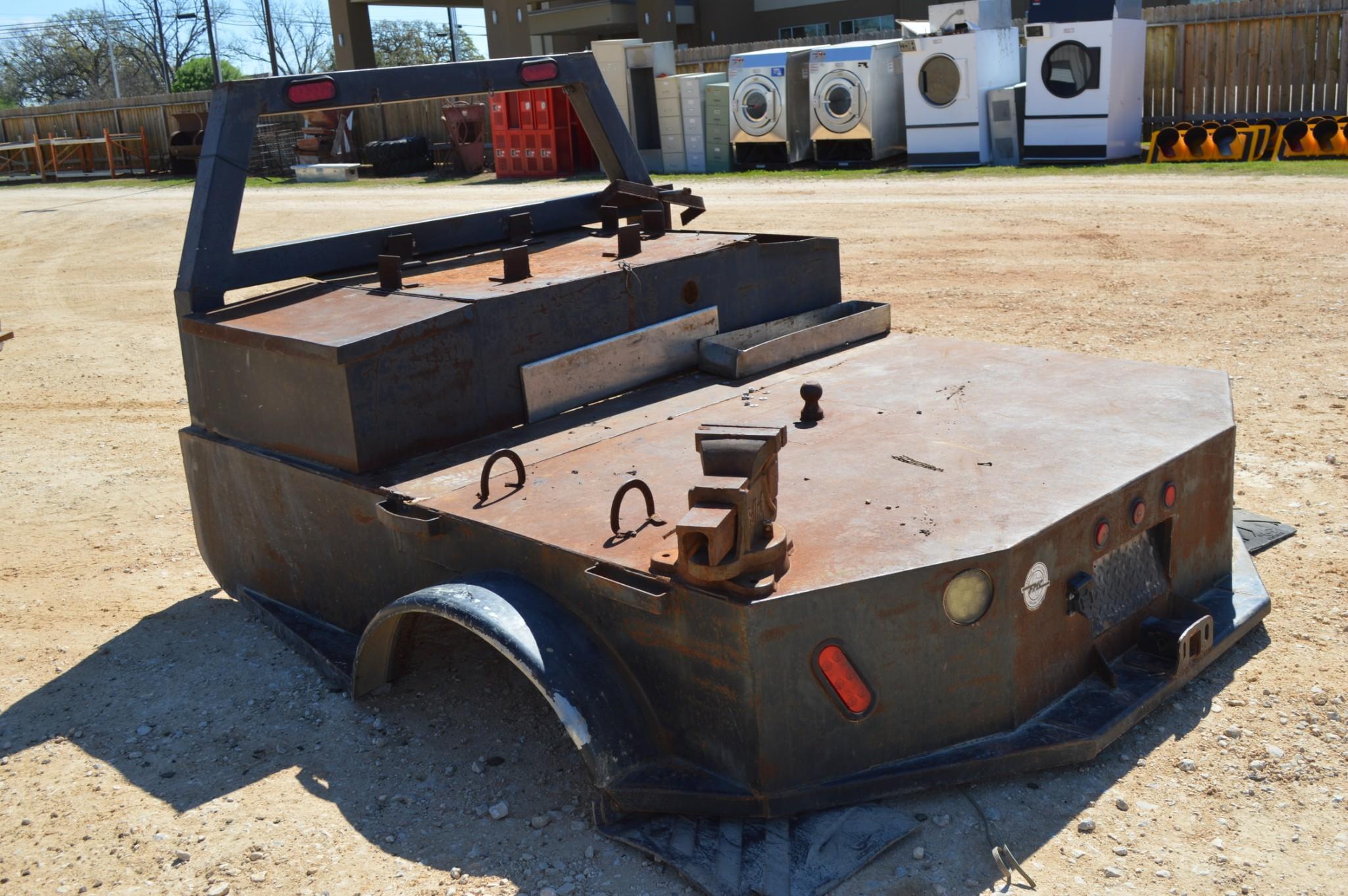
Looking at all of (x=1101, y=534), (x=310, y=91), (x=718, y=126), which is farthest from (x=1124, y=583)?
(x=718, y=126)

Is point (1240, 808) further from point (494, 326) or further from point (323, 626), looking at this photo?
point (323, 626)

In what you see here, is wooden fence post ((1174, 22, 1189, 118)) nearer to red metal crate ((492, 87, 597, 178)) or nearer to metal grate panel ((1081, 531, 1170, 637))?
red metal crate ((492, 87, 597, 178))

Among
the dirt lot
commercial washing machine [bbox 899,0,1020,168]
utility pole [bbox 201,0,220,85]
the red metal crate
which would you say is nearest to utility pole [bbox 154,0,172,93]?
utility pole [bbox 201,0,220,85]

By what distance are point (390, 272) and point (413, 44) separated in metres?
68.3

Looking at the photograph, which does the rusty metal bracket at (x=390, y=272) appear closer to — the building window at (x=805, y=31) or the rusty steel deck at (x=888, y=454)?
the rusty steel deck at (x=888, y=454)

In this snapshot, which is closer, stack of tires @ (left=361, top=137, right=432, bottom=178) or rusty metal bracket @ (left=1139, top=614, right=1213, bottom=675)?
rusty metal bracket @ (left=1139, top=614, right=1213, bottom=675)

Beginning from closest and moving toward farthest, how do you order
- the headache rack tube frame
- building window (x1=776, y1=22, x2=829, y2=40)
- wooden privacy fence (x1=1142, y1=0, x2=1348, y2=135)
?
the headache rack tube frame → wooden privacy fence (x1=1142, y1=0, x2=1348, y2=135) → building window (x1=776, y1=22, x2=829, y2=40)

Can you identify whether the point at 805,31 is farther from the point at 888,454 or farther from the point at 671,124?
the point at 888,454

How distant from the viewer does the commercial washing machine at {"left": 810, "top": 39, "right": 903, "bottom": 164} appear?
59.4 feet

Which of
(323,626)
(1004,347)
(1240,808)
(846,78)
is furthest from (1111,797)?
(846,78)

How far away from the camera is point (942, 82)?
17.3m

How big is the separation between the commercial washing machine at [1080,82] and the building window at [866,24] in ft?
44.2

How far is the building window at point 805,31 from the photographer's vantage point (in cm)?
3131

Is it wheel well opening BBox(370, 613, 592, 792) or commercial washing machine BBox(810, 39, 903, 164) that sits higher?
commercial washing machine BBox(810, 39, 903, 164)
